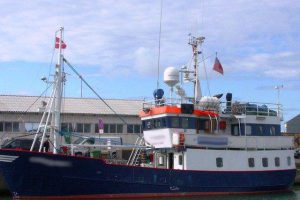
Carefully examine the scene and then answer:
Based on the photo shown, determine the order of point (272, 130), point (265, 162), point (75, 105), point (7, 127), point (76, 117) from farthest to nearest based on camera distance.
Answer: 1. point (75, 105)
2. point (76, 117)
3. point (7, 127)
4. point (272, 130)
5. point (265, 162)

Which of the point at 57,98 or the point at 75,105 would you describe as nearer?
the point at 57,98

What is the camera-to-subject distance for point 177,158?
31.9 metres

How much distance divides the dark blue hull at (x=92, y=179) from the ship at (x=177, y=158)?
2.0 inches

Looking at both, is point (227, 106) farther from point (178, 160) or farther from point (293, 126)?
point (293, 126)

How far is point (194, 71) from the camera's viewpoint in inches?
1369

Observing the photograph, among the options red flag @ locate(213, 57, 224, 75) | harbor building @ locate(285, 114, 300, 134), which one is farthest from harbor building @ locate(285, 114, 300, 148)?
red flag @ locate(213, 57, 224, 75)

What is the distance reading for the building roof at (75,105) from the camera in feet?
156

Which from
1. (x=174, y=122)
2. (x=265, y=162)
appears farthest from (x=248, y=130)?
(x=174, y=122)

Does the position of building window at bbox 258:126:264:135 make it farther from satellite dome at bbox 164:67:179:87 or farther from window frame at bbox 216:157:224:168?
satellite dome at bbox 164:67:179:87

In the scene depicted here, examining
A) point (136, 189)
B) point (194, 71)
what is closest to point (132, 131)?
point (194, 71)

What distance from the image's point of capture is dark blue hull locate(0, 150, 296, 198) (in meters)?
28.0

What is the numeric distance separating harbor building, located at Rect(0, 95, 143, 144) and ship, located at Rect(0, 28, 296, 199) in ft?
42.5

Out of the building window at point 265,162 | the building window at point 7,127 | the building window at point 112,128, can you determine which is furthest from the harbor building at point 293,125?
the building window at point 265,162

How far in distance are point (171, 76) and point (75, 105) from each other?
61.8ft
